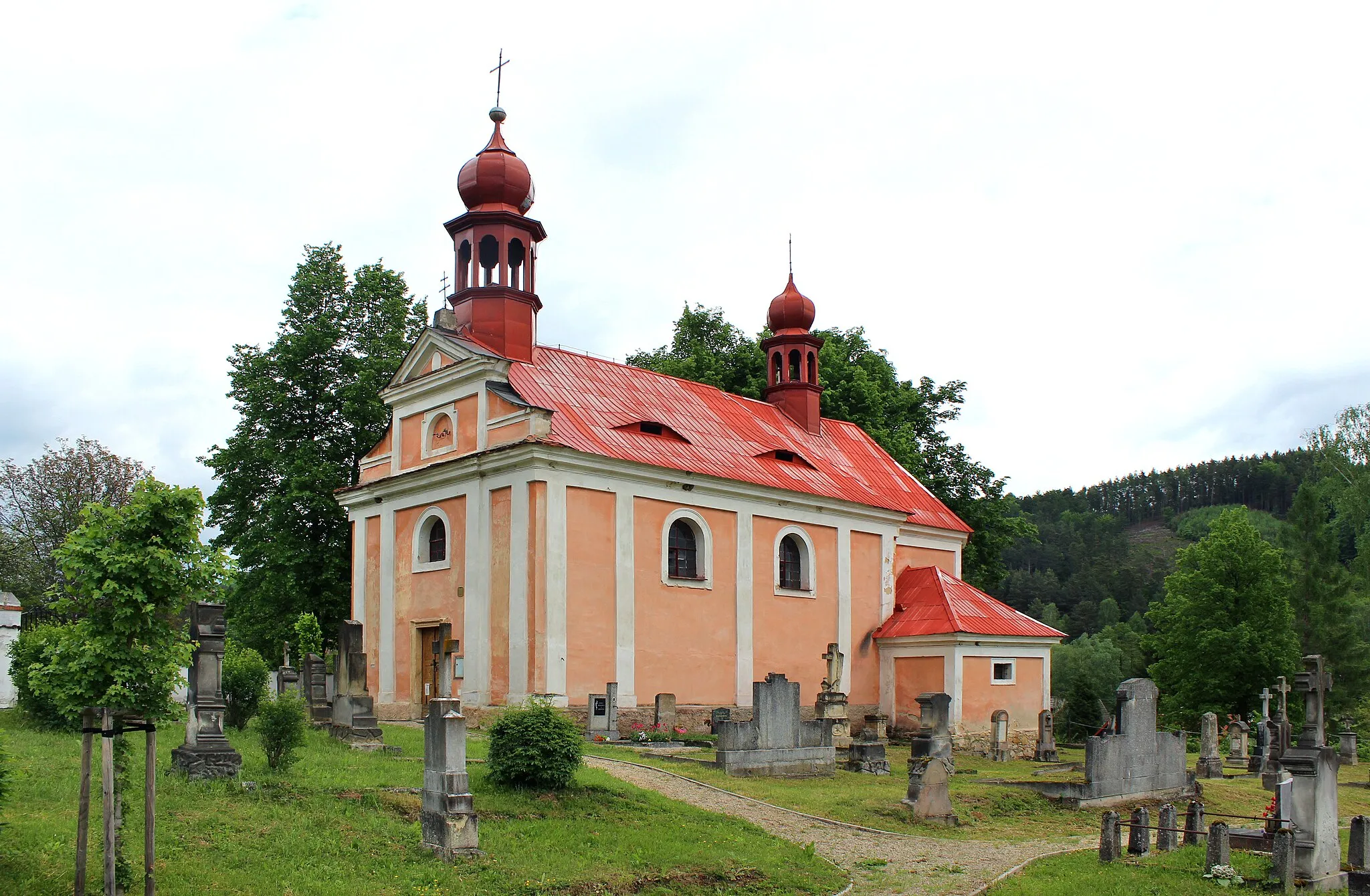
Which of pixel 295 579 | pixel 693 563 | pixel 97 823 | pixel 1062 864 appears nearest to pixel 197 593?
pixel 97 823

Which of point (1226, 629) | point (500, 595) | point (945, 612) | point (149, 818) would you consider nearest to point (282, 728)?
point (149, 818)

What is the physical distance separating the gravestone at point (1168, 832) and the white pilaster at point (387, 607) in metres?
17.5

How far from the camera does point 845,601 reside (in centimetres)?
2966

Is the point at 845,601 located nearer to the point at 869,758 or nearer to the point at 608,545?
the point at 608,545

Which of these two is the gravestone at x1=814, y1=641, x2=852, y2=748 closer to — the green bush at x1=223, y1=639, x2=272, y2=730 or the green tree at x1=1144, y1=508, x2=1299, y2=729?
the green bush at x1=223, y1=639, x2=272, y2=730

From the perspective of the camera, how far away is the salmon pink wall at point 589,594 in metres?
23.3

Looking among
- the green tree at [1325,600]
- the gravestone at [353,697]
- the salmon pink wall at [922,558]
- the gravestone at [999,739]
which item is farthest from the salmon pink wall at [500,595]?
the green tree at [1325,600]

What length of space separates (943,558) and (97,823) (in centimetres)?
2679

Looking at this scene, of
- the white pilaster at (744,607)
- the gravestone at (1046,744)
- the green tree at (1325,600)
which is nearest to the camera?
the gravestone at (1046,744)

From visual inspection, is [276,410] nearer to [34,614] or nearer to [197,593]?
[34,614]

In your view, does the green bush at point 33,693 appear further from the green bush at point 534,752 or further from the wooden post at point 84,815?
the wooden post at point 84,815

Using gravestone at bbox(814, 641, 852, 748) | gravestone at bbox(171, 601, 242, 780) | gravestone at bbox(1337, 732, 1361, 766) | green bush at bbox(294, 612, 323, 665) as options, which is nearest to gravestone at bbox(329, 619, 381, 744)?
gravestone at bbox(171, 601, 242, 780)

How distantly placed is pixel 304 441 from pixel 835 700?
1646 centimetres

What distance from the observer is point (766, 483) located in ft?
90.6
